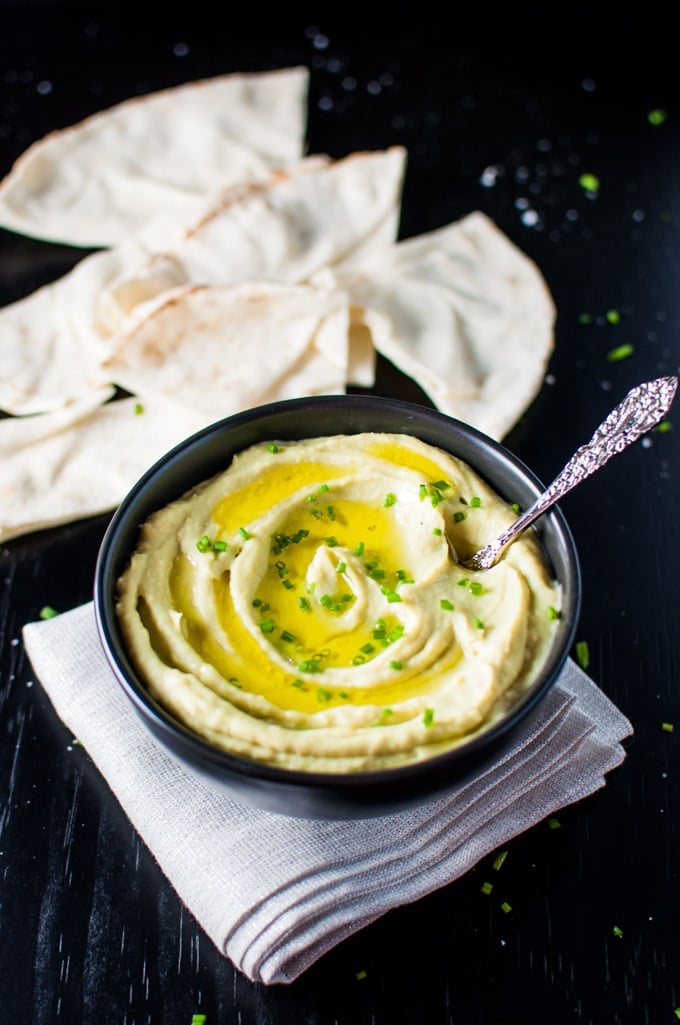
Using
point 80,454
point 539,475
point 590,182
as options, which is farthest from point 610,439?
point 590,182

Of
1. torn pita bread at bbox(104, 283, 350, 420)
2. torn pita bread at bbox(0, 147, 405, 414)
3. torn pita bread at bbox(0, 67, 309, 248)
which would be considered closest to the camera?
torn pita bread at bbox(104, 283, 350, 420)

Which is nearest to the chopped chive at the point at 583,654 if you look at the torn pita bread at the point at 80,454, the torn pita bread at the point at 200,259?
the torn pita bread at the point at 80,454

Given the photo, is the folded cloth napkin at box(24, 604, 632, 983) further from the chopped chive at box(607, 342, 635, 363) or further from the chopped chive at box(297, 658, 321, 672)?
the chopped chive at box(607, 342, 635, 363)

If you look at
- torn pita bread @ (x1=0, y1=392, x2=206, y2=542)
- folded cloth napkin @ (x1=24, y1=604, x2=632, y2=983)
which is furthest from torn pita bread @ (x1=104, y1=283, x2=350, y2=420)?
folded cloth napkin @ (x1=24, y1=604, x2=632, y2=983)

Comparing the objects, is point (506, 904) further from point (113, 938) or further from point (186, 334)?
point (186, 334)

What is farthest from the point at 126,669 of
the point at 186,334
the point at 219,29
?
the point at 219,29

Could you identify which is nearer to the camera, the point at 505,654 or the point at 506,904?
the point at 505,654
